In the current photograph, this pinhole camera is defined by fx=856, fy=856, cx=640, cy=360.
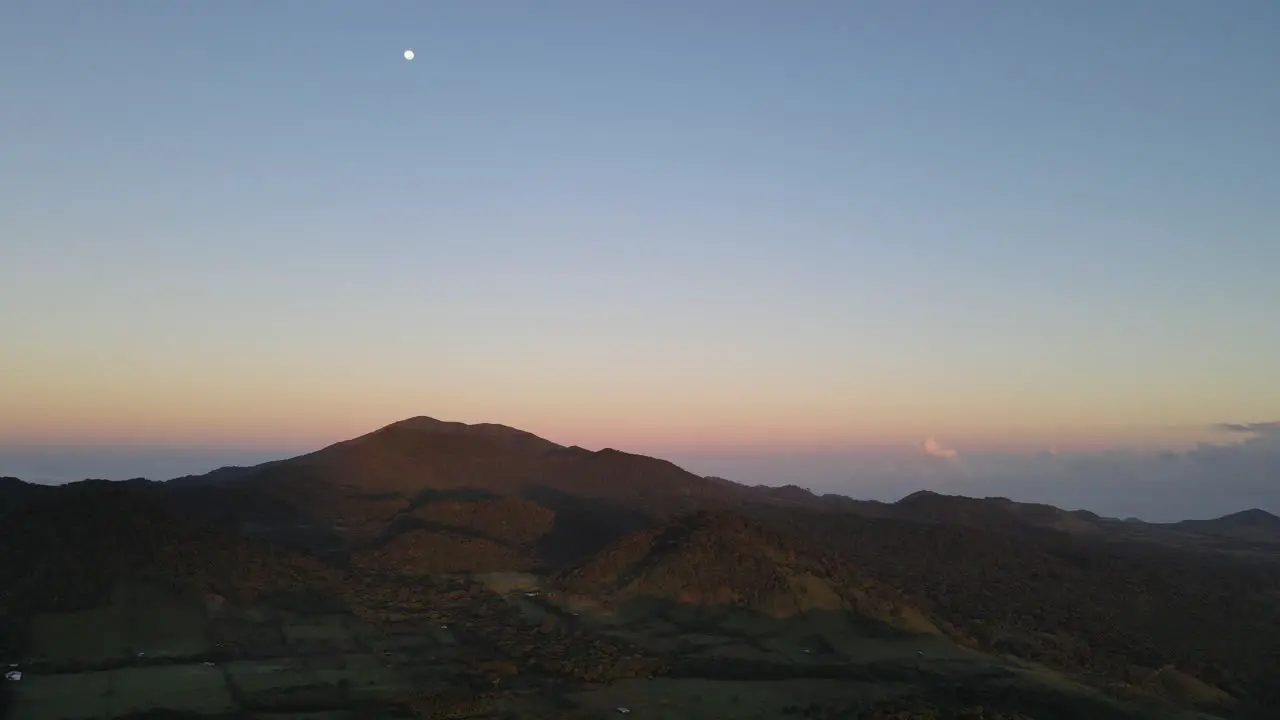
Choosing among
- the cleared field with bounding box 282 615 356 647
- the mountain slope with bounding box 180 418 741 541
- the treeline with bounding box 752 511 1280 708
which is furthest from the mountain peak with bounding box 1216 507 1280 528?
the cleared field with bounding box 282 615 356 647

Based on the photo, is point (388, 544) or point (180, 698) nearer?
point (180, 698)

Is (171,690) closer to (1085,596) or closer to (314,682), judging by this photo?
(314,682)

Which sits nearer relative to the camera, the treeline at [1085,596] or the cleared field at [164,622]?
the cleared field at [164,622]

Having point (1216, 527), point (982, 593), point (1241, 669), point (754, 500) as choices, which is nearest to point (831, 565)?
point (982, 593)

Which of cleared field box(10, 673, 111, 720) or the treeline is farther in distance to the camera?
the treeline

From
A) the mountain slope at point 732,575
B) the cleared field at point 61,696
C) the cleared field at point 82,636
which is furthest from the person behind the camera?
the mountain slope at point 732,575

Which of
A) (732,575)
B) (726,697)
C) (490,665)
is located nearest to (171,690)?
(490,665)

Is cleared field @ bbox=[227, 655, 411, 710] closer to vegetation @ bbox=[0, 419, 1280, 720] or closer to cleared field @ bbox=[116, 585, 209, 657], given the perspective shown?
vegetation @ bbox=[0, 419, 1280, 720]

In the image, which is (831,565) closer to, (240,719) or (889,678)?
(889,678)

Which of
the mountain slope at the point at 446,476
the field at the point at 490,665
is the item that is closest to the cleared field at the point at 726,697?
the field at the point at 490,665

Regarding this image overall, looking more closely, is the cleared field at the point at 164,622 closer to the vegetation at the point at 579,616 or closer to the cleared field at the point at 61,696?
the vegetation at the point at 579,616

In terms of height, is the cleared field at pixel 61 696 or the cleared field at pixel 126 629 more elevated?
the cleared field at pixel 126 629
